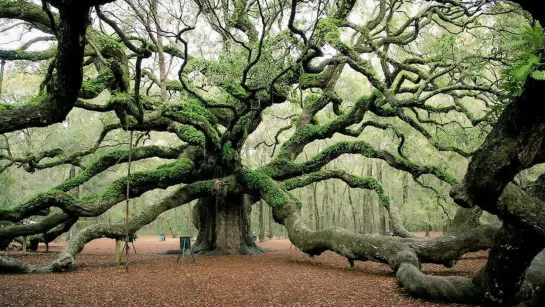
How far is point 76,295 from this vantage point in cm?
644

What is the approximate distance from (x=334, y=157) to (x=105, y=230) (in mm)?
8269

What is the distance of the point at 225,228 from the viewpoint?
1484 centimetres

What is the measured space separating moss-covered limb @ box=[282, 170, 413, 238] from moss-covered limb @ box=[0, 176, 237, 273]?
3157 millimetres

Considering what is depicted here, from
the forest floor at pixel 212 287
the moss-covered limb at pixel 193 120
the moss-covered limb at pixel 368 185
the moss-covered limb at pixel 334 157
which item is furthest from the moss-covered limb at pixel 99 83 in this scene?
the moss-covered limb at pixel 368 185

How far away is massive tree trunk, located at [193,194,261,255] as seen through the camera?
14680 millimetres

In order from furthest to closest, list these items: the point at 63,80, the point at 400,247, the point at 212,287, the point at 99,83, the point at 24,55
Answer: the point at 24,55 < the point at 99,83 < the point at 400,247 < the point at 212,287 < the point at 63,80

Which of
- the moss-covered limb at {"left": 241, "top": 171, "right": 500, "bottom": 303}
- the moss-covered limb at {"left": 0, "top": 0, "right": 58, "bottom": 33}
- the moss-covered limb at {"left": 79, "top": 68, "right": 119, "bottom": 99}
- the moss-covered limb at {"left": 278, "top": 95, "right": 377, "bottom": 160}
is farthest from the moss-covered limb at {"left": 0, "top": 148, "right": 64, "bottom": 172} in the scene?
the moss-covered limb at {"left": 278, "top": 95, "right": 377, "bottom": 160}

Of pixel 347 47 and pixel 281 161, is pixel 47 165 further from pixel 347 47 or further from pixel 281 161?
pixel 347 47

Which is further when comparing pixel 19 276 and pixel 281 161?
pixel 281 161

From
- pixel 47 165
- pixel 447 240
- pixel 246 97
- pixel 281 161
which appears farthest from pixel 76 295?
pixel 47 165

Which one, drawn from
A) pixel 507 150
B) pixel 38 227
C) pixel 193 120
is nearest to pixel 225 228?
pixel 193 120

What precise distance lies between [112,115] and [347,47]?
11.3 m

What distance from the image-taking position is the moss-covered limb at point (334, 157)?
13430 millimetres

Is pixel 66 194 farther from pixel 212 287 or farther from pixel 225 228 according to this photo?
pixel 212 287
